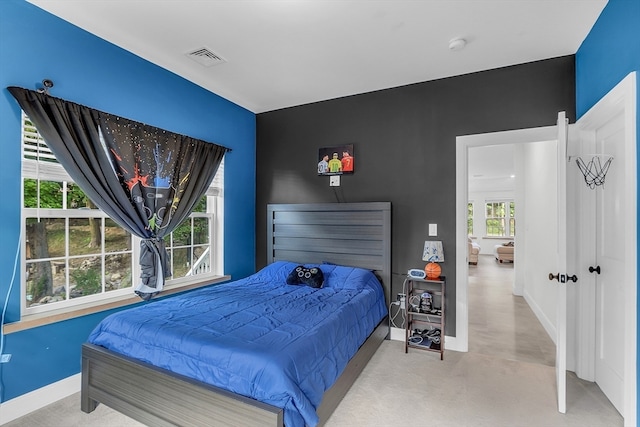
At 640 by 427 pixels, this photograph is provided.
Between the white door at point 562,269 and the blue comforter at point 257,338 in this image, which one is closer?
the blue comforter at point 257,338

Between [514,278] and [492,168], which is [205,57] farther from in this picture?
[492,168]

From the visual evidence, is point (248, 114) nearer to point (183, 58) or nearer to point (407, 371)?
point (183, 58)

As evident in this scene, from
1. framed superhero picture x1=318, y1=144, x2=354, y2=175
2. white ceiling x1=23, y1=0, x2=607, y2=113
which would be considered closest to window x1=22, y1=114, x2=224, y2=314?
white ceiling x1=23, y1=0, x2=607, y2=113

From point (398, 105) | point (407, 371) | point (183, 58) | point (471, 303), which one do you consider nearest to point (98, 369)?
point (407, 371)

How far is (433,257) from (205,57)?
9.57ft

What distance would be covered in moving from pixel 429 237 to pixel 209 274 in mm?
2601

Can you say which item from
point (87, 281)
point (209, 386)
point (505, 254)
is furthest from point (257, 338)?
point (505, 254)

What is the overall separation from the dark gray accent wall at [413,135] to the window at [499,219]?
9285 millimetres

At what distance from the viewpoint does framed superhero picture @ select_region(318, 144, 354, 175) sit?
12.3 feet

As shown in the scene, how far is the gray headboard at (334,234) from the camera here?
11.4 feet

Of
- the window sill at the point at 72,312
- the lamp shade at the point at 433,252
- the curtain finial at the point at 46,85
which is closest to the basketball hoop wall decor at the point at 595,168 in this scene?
the lamp shade at the point at 433,252

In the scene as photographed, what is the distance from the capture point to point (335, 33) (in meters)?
2.51

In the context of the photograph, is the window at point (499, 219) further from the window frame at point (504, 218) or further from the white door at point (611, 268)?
the white door at point (611, 268)

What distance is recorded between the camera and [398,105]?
3514 mm
